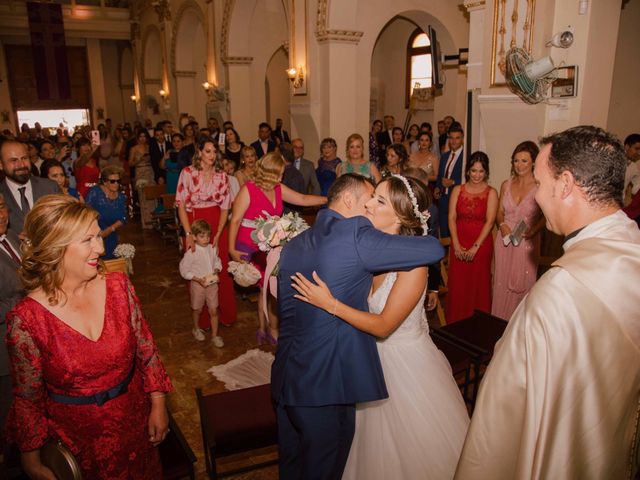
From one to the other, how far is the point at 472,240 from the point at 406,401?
8.39 ft

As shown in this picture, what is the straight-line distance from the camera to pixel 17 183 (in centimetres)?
349

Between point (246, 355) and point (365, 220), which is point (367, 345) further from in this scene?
point (246, 355)

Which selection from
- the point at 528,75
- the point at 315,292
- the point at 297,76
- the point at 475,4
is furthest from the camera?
the point at 297,76

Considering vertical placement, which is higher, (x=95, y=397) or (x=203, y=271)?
(x=95, y=397)

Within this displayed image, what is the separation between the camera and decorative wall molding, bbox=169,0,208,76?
41.0 ft

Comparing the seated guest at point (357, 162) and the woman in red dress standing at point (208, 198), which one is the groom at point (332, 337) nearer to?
the woman in red dress standing at point (208, 198)

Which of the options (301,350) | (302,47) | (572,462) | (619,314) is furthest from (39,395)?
(302,47)

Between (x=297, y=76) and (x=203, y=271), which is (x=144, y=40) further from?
(x=203, y=271)

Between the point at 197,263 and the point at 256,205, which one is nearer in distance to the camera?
the point at 256,205

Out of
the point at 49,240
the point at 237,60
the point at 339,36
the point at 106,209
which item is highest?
the point at 237,60

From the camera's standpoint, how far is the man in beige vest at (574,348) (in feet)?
4.50

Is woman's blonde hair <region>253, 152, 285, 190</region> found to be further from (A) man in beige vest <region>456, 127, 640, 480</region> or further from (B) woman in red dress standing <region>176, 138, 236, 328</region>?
(A) man in beige vest <region>456, 127, 640, 480</region>

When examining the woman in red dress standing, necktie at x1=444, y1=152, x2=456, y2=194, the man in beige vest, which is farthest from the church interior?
the man in beige vest

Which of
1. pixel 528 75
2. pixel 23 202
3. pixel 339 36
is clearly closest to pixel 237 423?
pixel 23 202
